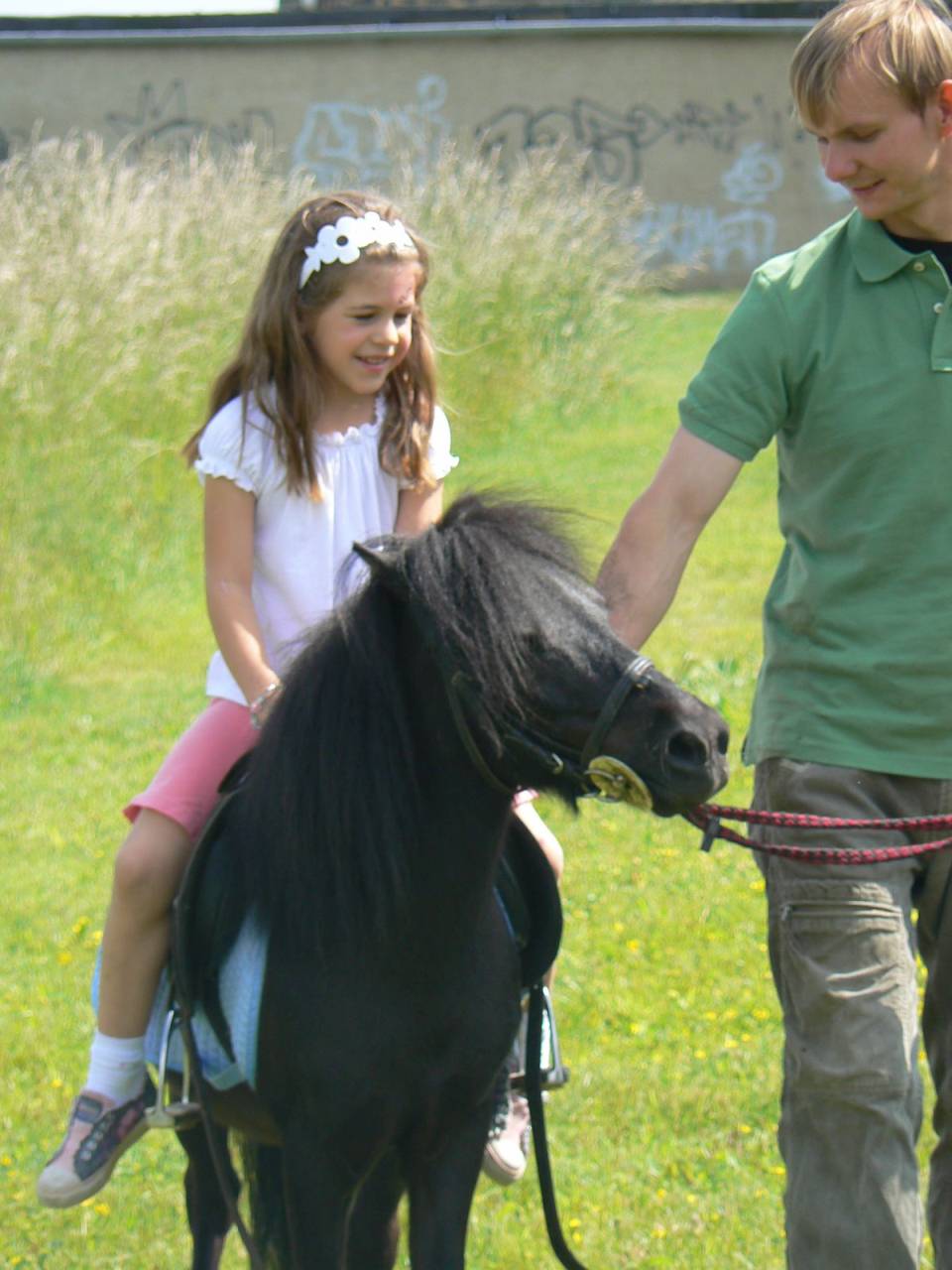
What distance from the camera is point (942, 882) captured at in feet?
10.3

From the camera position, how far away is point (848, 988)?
2.95 metres

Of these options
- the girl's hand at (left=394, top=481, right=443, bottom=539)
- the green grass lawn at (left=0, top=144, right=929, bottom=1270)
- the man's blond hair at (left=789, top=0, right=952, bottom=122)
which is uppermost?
the man's blond hair at (left=789, top=0, right=952, bottom=122)

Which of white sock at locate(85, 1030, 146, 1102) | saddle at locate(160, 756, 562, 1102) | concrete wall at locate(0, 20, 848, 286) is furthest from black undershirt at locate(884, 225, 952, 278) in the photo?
concrete wall at locate(0, 20, 848, 286)

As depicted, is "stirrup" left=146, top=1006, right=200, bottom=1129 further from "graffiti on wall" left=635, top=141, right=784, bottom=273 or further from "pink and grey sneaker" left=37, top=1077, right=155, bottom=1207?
"graffiti on wall" left=635, top=141, right=784, bottom=273

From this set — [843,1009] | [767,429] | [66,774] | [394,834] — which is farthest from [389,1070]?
[66,774]

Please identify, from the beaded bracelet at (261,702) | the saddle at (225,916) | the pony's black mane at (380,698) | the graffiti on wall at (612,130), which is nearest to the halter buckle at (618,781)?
the pony's black mane at (380,698)

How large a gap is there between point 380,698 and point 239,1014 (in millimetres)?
703

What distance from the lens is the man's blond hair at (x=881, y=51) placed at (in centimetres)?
282

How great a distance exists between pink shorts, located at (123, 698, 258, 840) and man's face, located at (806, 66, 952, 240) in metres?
1.54

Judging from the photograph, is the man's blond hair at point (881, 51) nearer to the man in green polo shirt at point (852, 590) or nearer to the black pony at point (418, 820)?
the man in green polo shirt at point (852, 590)

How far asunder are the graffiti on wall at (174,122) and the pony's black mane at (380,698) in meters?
20.0

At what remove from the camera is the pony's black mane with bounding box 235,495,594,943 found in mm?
2615

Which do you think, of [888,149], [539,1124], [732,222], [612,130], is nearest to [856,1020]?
[539,1124]

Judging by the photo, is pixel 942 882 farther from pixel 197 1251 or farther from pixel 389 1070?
pixel 197 1251
